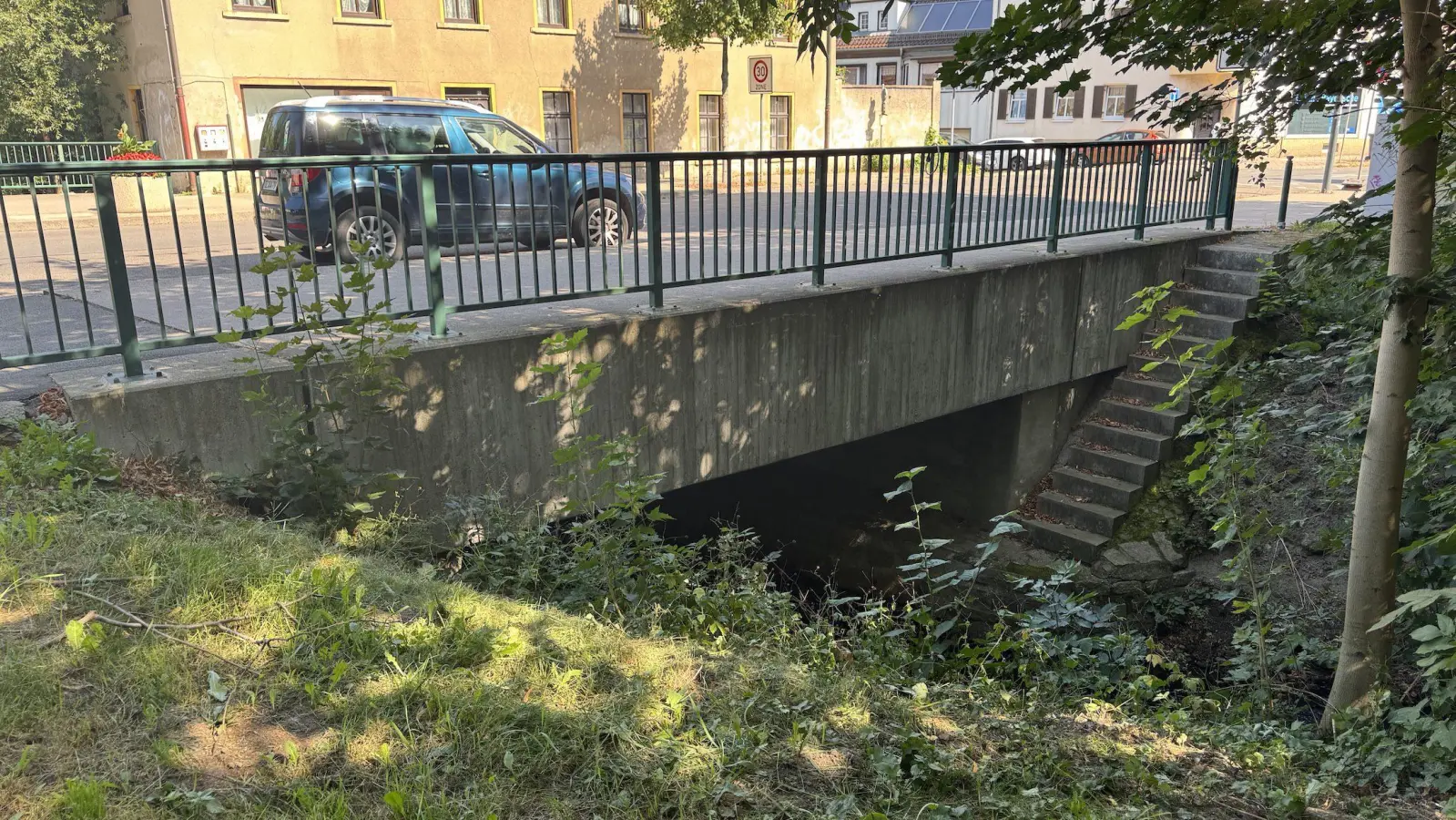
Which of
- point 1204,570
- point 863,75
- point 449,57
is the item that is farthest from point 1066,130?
point 1204,570

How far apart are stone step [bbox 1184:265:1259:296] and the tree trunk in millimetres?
7433

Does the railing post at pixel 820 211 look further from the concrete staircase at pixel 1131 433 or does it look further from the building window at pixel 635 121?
the building window at pixel 635 121

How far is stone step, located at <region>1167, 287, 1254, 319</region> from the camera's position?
11164 millimetres

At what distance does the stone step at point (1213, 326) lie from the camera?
436 inches

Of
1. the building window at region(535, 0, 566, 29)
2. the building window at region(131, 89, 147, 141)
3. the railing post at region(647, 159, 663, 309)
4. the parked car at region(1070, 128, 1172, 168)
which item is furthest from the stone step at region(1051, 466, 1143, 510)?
the building window at region(131, 89, 147, 141)

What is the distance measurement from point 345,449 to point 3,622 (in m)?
2.18

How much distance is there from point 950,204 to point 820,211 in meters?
1.63

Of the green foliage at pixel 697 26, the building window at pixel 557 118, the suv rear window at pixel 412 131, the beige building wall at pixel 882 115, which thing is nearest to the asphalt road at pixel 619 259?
the suv rear window at pixel 412 131

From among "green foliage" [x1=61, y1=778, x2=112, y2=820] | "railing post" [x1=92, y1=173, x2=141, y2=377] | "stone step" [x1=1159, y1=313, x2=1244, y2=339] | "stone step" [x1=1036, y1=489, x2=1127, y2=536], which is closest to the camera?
"green foliage" [x1=61, y1=778, x2=112, y2=820]

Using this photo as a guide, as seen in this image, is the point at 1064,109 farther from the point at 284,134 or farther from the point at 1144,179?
the point at 284,134

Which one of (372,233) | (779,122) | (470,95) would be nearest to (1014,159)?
(372,233)

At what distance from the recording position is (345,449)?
5371 millimetres

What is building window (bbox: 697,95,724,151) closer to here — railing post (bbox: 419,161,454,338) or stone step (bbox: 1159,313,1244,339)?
stone step (bbox: 1159,313,1244,339)

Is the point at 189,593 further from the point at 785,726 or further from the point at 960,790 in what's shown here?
the point at 960,790
